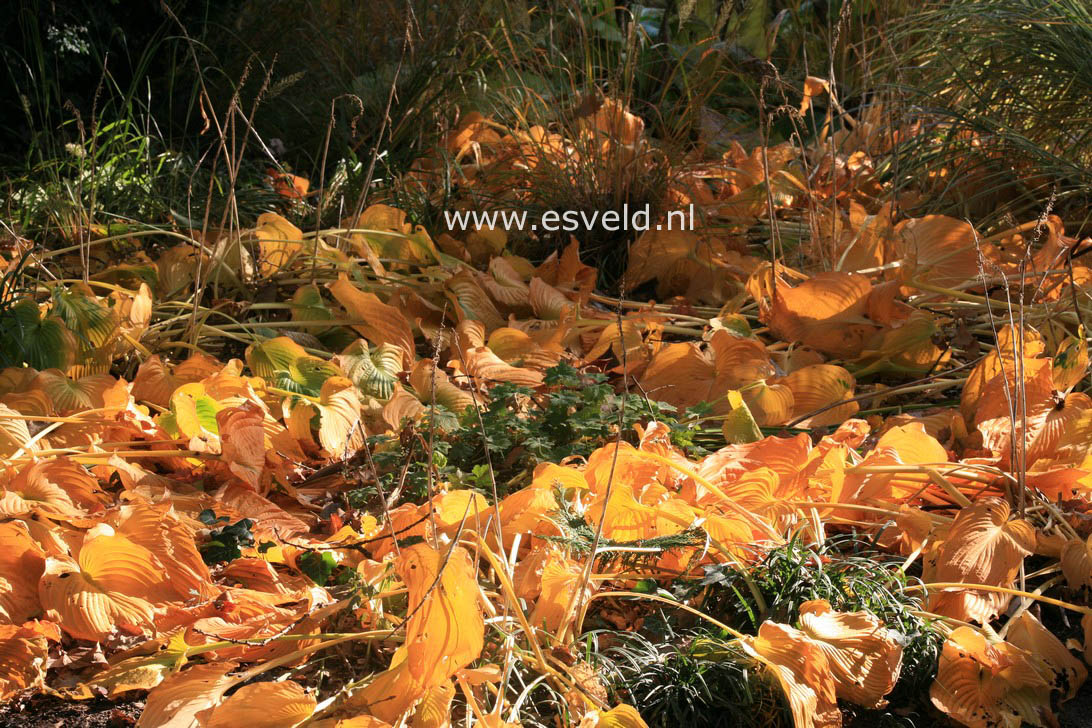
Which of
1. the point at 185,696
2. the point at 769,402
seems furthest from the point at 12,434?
the point at 769,402

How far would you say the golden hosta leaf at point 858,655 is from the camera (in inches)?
47.4

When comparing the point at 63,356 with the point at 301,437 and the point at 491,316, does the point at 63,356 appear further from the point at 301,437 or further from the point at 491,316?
the point at 491,316

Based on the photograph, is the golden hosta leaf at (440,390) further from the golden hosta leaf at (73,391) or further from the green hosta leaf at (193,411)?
the golden hosta leaf at (73,391)

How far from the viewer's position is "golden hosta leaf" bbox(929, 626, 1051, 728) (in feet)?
4.04

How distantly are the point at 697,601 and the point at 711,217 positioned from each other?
75.5 inches

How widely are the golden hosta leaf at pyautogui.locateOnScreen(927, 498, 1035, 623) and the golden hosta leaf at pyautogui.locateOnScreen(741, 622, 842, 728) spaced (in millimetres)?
247

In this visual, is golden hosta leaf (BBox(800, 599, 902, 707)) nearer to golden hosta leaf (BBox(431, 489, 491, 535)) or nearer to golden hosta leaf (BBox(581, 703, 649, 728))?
golden hosta leaf (BBox(581, 703, 649, 728))

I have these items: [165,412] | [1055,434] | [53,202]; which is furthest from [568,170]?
[1055,434]

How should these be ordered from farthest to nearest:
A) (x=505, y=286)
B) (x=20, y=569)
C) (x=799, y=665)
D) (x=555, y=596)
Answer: (x=505, y=286) → (x=20, y=569) → (x=555, y=596) → (x=799, y=665)

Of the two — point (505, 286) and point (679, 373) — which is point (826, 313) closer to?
point (679, 373)

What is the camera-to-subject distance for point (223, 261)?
2.53 meters

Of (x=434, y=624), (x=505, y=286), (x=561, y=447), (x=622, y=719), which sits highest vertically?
(x=434, y=624)

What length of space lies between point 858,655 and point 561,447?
0.73m

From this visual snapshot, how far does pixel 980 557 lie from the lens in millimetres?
1376
